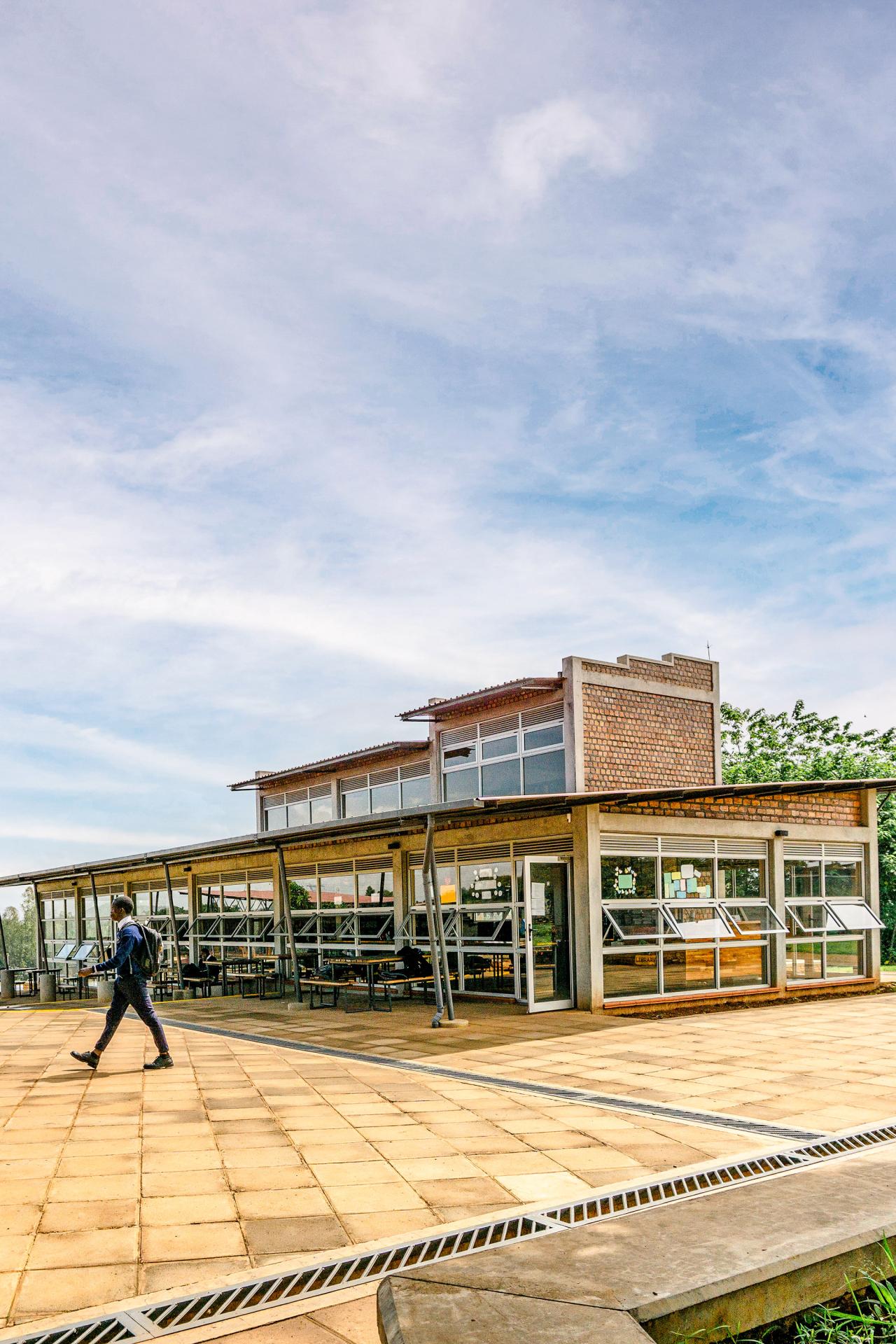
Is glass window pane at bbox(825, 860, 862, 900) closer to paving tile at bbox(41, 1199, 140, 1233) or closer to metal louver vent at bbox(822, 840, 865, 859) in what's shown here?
metal louver vent at bbox(822, 840, 865, 859)

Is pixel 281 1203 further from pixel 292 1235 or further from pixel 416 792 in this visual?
pixel 416 792

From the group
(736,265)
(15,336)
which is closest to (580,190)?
(736,265)

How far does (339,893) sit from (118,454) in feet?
29.6

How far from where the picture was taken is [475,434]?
1566cm

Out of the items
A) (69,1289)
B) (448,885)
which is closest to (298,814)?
(448,885)

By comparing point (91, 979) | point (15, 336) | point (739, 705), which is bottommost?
point (91, 979)

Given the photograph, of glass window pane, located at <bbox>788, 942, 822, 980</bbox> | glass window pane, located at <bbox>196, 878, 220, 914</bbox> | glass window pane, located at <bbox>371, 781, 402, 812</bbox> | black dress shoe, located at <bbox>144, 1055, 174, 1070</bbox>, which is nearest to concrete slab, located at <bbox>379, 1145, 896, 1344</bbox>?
black dress shoe, located at <bbox>144, 1055, 174, 1070</bbox>

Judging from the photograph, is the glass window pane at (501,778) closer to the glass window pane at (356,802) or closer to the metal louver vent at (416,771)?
the metal louver vent at (416,771)

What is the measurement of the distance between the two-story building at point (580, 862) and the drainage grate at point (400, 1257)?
250 inches

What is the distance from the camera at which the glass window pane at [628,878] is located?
1437 cm

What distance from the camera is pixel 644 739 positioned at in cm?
2012

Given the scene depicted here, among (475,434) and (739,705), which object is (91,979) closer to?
(475,434)

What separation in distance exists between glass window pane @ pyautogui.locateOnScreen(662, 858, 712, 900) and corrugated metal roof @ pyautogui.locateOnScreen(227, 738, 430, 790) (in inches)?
350

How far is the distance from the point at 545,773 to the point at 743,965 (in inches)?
199
